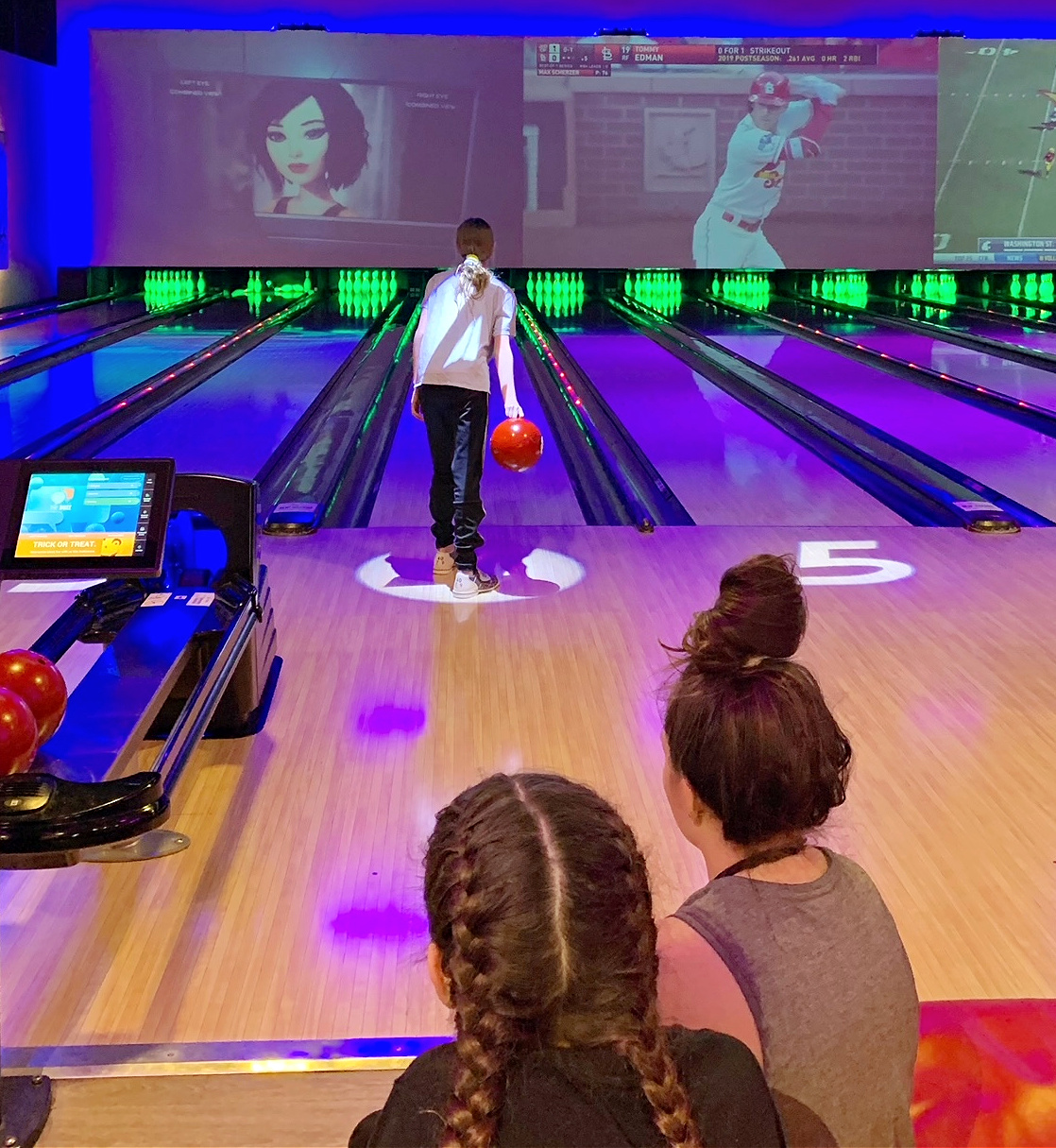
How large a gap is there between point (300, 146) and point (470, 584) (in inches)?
317

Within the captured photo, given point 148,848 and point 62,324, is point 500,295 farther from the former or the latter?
point 62,324

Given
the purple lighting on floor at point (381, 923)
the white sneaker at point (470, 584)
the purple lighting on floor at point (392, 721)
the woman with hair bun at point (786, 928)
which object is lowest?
the purple lighting on floor at point (381, 923)

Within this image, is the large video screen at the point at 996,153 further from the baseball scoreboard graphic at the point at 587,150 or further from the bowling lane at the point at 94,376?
the bowling lane at the point at 94,376

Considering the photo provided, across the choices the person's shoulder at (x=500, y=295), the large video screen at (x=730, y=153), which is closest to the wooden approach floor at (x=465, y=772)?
the person's shoulder at (x=500, y=295)

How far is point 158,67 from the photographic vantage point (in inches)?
428

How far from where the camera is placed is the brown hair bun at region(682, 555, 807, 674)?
1.56m

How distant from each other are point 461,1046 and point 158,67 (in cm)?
1120

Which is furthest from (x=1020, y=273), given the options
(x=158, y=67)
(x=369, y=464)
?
(x=369, y=464)

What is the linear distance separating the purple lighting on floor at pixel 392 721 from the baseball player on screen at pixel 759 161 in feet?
29.1

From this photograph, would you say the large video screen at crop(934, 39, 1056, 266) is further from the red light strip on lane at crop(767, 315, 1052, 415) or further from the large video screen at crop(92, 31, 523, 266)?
the large video screen at crop(92, 31, 523, 266)

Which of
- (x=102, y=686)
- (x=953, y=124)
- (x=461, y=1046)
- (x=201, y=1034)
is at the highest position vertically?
(x=953, y=124)

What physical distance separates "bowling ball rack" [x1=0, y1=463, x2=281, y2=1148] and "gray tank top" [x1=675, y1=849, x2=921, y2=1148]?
747 millimetres

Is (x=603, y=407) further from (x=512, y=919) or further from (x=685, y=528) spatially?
(x=512, y=919)

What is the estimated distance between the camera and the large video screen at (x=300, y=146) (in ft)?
35.6
